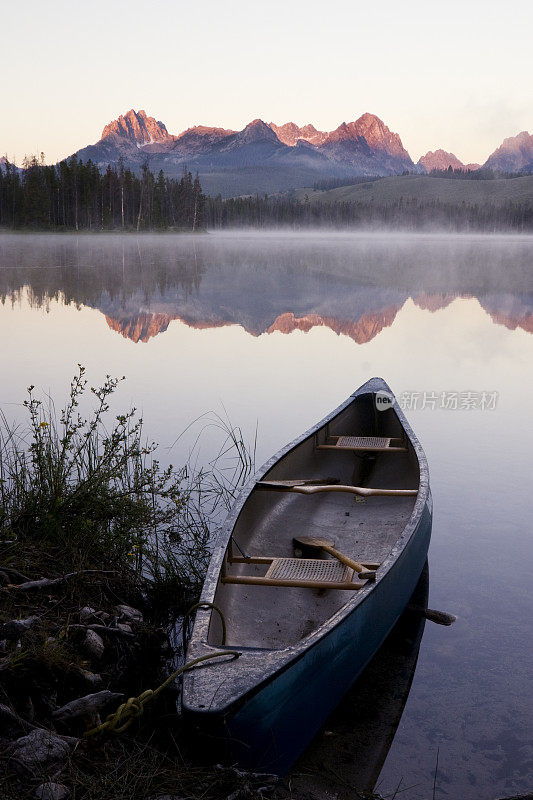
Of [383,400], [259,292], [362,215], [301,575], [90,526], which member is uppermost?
[362,215]

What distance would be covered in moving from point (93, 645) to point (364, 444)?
4665 mm

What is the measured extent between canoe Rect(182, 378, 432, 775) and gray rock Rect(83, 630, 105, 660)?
79 cm

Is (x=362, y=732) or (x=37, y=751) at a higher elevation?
(x=37, y=751)

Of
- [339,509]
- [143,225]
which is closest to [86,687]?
[339,509]

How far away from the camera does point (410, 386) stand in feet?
50.2

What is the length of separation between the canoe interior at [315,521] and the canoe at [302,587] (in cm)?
1

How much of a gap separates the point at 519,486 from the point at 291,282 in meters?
28.6

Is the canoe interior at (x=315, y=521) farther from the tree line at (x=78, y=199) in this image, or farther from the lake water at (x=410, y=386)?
the tree line at (x=78, y=199)

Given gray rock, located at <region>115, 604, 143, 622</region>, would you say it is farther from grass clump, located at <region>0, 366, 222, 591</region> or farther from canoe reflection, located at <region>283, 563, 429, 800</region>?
canoe reflection, located at <region>283, 563, 429, 800</region>

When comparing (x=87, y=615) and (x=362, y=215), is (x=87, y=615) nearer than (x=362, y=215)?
Yes

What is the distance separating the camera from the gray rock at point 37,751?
3.43m

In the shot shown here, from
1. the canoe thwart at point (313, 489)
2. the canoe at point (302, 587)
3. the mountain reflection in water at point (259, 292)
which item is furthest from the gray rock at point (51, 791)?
the mountain reflection in water at point (259, 292)

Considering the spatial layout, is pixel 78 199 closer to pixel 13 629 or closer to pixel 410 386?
pixel 410 386

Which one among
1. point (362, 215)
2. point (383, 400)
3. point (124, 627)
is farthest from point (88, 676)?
point (362, 215)
